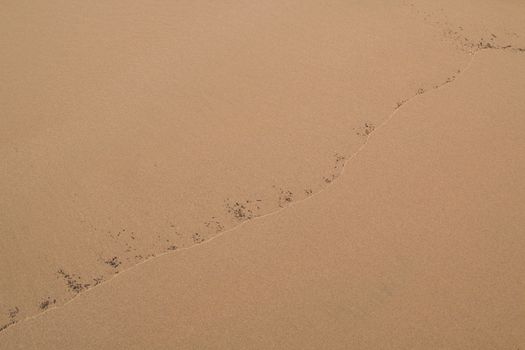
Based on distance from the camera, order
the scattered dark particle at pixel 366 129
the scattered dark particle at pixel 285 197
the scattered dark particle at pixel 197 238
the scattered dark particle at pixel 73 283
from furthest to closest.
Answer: the scattered dark particle at pixel 366 129 → the scattered dark particle at pixel 285 197 → the scattered dark particle at pixel 197 238 → the scattered dark particle at pixel 73 283

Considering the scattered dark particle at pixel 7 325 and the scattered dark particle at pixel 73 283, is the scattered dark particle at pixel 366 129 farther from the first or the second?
the scattered dark particle at pixel 7 325

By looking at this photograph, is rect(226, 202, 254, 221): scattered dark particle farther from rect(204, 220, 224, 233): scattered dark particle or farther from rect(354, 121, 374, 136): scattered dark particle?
rect(354, 121, 374, 136): scattered dark particle

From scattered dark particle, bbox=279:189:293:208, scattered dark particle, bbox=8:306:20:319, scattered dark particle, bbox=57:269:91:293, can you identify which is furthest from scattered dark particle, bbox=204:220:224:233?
scattered dark particle, bbox=8:306:20:319

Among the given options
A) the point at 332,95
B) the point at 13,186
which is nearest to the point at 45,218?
the point at 13,186

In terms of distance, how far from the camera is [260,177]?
255cm

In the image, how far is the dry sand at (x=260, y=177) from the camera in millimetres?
2068

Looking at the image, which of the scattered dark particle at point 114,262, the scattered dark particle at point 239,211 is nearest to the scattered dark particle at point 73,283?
the scattered dark particle at point 114,262

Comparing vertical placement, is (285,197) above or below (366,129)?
below

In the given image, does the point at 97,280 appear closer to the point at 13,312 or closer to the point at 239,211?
the point at 13,312

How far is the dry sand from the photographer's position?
2.07 meters

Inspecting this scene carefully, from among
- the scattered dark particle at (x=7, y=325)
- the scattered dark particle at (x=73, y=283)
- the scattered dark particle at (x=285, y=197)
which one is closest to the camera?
the scattered dark particle at (x=7, y=325)

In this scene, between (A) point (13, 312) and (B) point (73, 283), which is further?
(B) point (73, 283)

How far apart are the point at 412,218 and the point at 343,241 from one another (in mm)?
408

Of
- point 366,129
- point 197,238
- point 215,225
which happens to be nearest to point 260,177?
point 215,225
